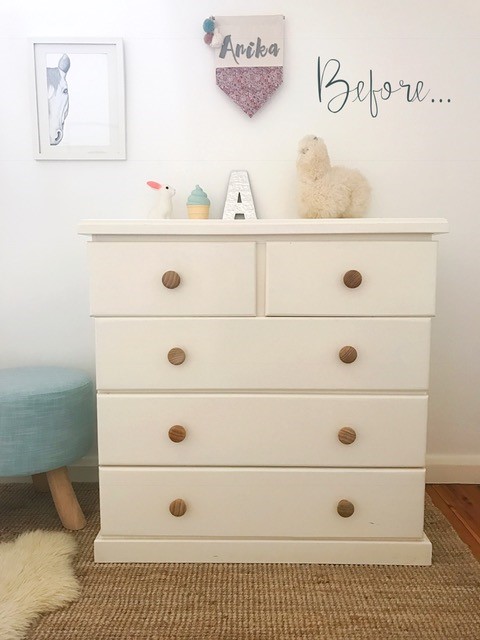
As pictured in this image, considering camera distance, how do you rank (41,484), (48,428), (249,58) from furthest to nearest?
(41,484)
(249,58)
(48,428)

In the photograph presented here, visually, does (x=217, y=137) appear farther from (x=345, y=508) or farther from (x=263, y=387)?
(x=345, y=508)

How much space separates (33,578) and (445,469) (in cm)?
145

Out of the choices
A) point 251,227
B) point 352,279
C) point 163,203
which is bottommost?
point 352,279

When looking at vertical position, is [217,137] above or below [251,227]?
above

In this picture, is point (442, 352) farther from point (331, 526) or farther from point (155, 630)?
point (155, 630)

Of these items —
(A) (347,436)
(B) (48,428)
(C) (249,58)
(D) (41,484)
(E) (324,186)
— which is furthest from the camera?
(D) (41,484)

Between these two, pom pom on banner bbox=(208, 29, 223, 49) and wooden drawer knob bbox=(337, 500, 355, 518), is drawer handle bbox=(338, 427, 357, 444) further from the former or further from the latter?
pom pom on banner bbox=(208, 29, 223, 49)

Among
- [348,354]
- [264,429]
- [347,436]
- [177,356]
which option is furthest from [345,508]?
[177,356]

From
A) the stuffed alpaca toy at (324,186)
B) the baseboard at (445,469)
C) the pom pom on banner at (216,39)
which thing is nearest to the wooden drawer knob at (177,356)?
the stuffed alpaca toy at (324,186)

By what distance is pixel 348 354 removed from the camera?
1.47m

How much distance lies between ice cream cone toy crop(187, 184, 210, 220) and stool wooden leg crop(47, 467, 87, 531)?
90 centimetres

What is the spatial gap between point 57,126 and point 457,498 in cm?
189

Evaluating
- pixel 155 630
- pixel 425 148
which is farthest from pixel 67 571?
pixel 425 148

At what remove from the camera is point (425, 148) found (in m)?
1.96
